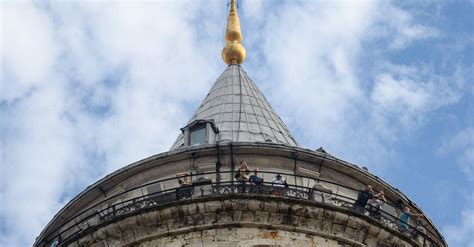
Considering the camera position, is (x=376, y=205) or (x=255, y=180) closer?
(x=255, y=180)

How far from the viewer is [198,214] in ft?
91.6

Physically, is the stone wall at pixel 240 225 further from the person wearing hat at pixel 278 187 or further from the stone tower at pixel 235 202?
the person wearing hat at pixel 278 187

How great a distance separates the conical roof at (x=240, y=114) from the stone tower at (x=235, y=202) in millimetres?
88

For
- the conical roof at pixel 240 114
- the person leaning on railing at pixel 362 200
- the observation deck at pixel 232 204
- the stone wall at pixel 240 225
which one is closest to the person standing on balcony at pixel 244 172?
the observation deck at pixel 232 204

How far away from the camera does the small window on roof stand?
3288 cm

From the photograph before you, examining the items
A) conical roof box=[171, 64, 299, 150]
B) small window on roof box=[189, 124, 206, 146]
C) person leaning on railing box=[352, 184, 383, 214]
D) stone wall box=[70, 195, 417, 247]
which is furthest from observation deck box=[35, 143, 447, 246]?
conical roof box=[171, 64, 299, 150]

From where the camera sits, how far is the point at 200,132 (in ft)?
109

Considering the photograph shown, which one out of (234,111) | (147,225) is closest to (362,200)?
(147,225)

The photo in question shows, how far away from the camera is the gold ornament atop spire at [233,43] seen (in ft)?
133

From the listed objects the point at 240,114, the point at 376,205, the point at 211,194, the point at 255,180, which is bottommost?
the point at 211,194

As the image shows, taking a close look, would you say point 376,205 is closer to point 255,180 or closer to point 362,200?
point 362,200

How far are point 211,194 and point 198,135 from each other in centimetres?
503

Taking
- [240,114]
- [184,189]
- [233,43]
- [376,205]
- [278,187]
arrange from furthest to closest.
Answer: [233,43]
[240,114]
[376,205]
[184,189]
[278,187]

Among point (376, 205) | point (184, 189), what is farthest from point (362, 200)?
point (184, 189)
